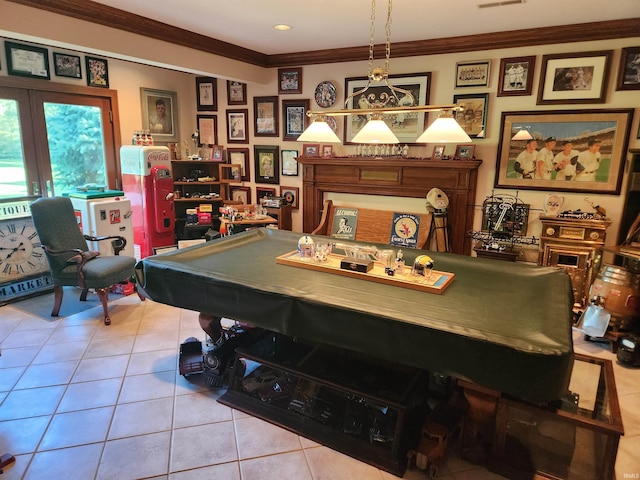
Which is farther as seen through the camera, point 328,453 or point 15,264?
point 15,264

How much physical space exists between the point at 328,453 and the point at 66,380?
1.93 meters

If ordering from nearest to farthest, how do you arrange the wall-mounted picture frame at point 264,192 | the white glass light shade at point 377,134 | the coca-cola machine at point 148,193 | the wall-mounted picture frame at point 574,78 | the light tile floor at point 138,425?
the light tile floor at point 138,425
the white glass light shade at point 377,134
the wall-mounted picture frame at point 574,78
the coca-cola machine at point 148,193
the wall-mounted picture frame at point 264,192

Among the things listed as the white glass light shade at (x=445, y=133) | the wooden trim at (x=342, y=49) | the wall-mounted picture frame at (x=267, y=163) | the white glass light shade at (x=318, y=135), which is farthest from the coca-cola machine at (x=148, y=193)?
the white glass light shade at (x=445, y=133)

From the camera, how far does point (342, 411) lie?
248 centimetres

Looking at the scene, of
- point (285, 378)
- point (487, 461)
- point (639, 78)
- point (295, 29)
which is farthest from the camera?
point (295, 29)

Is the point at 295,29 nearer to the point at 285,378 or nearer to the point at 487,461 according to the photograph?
the point at 285,378

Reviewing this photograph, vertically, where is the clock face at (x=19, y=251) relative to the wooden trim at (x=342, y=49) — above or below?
below

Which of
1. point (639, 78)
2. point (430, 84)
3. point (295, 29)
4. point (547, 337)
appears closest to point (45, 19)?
point (295, 29)

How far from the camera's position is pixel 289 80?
17.4 ft

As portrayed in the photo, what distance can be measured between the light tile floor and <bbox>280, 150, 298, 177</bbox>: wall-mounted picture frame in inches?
110

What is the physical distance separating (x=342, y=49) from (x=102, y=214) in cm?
325

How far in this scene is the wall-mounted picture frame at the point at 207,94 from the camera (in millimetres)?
5828

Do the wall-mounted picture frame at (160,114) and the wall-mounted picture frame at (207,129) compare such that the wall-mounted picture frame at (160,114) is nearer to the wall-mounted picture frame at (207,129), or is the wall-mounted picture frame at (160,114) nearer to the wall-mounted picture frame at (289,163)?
the wall-mounted picture frame at (207,129)

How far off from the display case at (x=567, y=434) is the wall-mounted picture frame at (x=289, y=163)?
4000 mm
